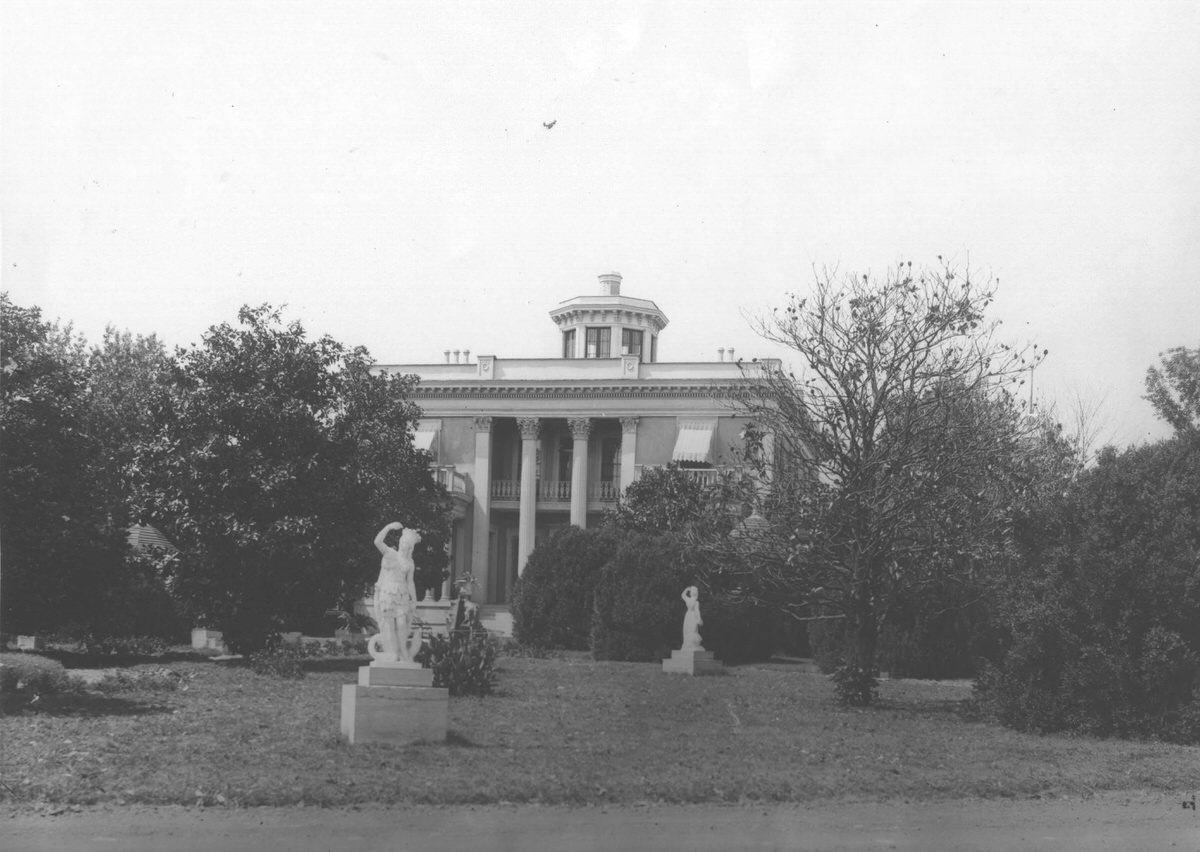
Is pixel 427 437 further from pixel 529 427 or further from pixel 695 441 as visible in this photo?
pixel 695 441

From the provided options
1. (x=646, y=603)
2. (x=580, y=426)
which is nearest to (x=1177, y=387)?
(x=646, y=603)

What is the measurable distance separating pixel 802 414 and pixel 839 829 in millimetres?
12611

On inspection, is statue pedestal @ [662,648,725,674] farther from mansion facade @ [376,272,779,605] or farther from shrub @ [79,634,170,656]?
mansion facade @ [376,272,779,605]

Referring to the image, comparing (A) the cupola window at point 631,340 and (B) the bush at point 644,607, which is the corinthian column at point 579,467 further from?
(B) the bush at point 644,607

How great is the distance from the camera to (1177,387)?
37.1 meters

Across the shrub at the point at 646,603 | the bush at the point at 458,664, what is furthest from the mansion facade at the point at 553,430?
the bush at the point at 458,664

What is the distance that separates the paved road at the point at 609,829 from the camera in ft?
31.4

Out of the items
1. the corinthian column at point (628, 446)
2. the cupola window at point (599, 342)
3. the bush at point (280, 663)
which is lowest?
the bush at point (280, 663)

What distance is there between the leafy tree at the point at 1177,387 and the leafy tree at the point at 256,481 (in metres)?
22.3

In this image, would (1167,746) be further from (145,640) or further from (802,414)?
(145,640)

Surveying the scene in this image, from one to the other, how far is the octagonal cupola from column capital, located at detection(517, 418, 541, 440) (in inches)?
256

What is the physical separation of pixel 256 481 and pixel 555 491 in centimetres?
4176

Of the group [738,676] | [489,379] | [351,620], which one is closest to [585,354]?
[489,379]

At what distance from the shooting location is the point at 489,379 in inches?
2618
